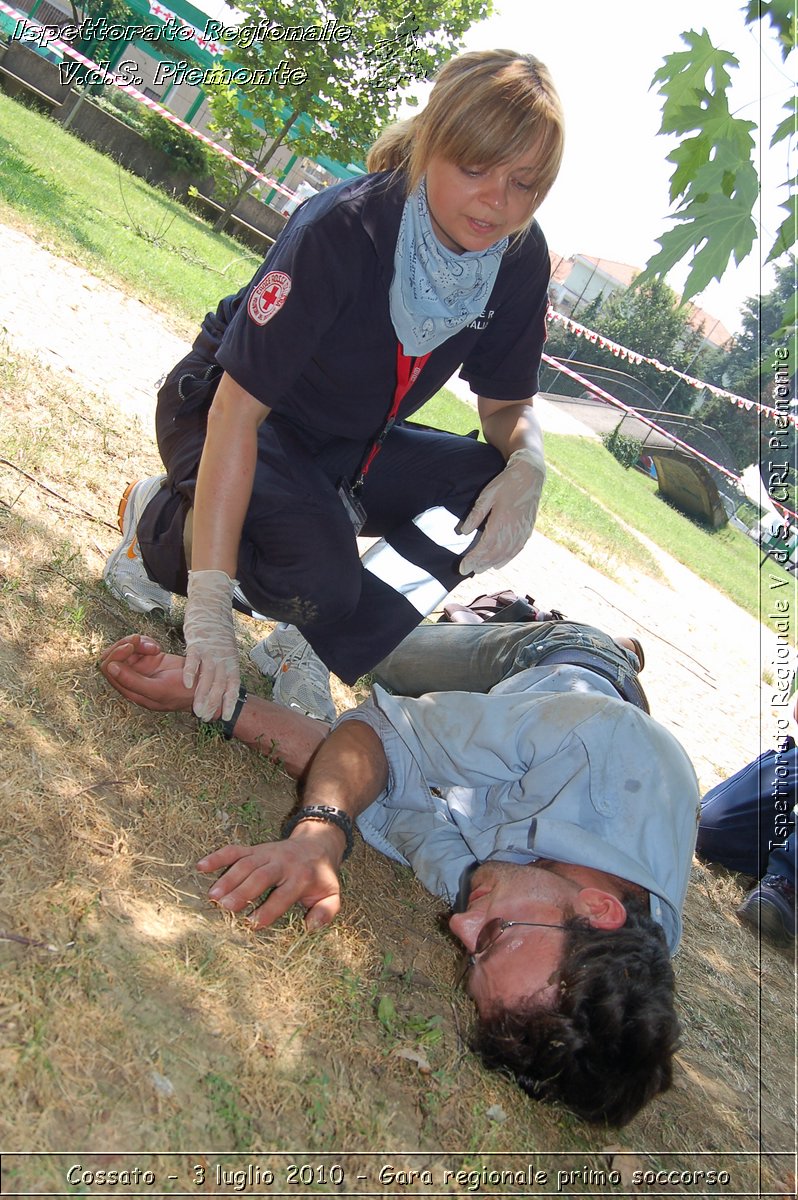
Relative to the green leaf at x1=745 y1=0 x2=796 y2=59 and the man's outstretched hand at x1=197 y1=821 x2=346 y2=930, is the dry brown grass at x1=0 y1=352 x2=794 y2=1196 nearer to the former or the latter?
the man's outstretched hand at x1=197 y1=821 x2=346 y2=930

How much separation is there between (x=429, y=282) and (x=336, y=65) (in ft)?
47.7

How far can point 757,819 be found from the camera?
10.6 ft

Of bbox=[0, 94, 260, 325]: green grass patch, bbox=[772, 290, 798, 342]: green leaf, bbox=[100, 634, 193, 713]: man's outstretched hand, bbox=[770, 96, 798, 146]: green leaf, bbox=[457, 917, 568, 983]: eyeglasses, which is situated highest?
bbox=[770, 96, 798, 146]: green leaf

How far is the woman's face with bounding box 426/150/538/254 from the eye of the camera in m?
1.96

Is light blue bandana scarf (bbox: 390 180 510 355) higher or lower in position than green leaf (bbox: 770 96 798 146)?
lower

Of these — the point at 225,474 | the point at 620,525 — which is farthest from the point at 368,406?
the point at 620,525

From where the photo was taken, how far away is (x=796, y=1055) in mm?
2441

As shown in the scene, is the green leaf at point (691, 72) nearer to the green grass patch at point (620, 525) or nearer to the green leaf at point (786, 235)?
the green leaf at point (786, 235)

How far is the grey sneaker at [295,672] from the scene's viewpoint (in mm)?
2521

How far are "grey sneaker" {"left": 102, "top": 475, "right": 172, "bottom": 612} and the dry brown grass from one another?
0.06m

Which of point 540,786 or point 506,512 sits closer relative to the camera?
point 540,786

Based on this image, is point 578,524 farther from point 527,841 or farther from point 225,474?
point 527,841

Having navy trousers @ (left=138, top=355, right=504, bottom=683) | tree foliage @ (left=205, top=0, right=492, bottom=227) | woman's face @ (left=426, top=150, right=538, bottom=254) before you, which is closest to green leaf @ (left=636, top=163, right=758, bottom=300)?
woman's face @ (left=426, top=150, right=538, bottom=254)

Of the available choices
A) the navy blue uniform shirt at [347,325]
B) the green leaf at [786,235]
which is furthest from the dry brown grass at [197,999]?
the green leaf at [786,235]
